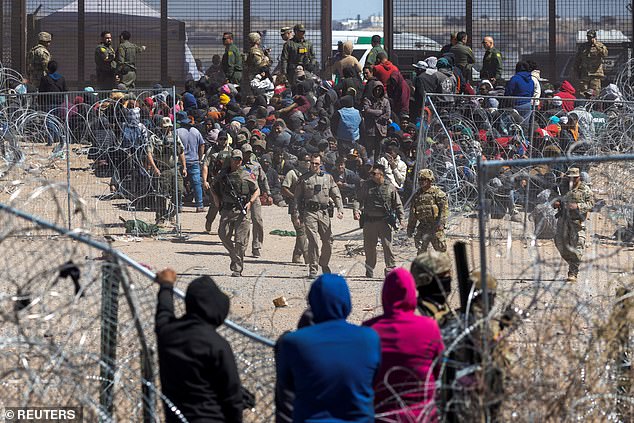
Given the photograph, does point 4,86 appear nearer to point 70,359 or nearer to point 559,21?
point 559,21

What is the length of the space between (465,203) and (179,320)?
966 centimetres

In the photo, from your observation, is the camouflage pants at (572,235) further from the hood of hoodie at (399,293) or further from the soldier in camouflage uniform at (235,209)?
the hood of hoodie at (399,293)

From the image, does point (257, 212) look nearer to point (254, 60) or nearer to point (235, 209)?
point (235, 209)

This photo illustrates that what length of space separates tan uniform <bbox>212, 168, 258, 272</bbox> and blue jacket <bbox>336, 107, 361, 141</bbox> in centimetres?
452

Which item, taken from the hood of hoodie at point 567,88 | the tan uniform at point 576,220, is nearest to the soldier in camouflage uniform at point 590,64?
the hood of hoodie at point 567,88

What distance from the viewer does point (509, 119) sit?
15.9 meters

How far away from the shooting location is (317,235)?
13617 mm

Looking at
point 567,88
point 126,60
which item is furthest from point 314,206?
point 126,60

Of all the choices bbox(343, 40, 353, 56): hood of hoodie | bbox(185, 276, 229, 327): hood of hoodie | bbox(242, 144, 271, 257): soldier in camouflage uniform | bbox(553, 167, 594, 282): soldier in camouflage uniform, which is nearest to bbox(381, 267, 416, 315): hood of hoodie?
bbox(185, 276, 229, 327): hood of hoodie

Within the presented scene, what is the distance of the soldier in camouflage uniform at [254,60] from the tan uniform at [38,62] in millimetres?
3591

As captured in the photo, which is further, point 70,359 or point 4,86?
point 4,86

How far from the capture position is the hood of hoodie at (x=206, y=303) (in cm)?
495

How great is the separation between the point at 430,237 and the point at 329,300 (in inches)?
316

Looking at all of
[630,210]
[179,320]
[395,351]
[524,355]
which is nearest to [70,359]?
[179,320]
